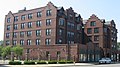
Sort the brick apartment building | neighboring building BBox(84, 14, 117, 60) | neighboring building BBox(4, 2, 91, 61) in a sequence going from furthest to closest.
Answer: neighboring building BBox(84, 14, 117, 60), neighboring building BBox(4, 2, 91, 61), the brick apartment building

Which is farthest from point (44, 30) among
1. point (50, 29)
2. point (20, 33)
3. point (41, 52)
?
point (20, 33)

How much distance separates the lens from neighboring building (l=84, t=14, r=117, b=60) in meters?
73.8

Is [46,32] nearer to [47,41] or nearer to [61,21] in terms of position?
[47,41]

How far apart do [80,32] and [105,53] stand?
34.3ft

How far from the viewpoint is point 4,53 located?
56250 millimetres

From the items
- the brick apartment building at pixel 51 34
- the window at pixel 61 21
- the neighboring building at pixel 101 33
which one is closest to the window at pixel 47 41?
the brick apartment building at pixel 51 34

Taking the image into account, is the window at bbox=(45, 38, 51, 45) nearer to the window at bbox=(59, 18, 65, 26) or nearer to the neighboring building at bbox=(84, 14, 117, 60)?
the window at bbox=(59, 18, 65, 26)

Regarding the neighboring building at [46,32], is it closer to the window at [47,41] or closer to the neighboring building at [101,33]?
the window at [47,41]

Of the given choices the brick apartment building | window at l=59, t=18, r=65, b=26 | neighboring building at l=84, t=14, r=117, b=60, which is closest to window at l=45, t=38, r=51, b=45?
the brick apartment building

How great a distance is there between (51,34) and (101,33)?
20837mm

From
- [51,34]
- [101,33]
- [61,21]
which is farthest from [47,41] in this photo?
[101,33]

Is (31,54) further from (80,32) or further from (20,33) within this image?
(80,32)

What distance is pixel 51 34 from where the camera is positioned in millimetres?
60281

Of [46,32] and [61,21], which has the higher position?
[61,21]
